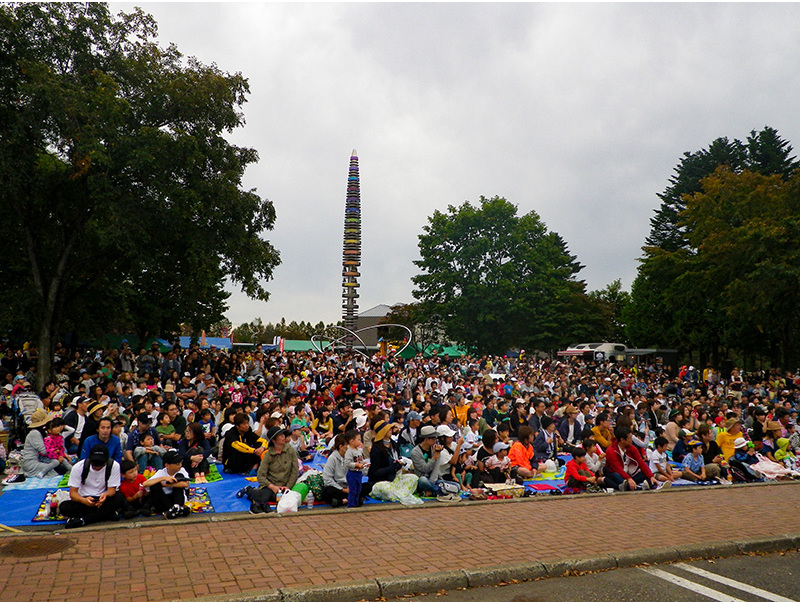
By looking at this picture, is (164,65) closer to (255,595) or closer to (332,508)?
(332,508)

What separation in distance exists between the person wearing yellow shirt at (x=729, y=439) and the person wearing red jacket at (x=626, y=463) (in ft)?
10.8

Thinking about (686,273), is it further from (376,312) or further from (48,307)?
(376,312)

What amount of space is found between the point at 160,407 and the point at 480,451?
7.05 m

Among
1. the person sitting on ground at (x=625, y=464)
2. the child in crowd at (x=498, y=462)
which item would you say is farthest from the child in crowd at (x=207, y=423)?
the person sitting on ground at (x=625, y=464)

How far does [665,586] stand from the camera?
20.5ft

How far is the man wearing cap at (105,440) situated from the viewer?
28.8 ft

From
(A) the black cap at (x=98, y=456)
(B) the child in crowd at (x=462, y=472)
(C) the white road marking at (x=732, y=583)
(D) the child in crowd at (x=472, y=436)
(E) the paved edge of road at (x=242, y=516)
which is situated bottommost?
(C) the white road marking at (x=732, y=583)

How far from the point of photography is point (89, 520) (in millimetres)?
7750

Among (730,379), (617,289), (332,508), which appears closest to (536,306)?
(730,379)

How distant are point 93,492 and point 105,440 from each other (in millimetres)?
1269

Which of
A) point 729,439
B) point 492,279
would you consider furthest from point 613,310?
point 729,439

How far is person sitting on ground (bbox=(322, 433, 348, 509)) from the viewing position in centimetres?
933

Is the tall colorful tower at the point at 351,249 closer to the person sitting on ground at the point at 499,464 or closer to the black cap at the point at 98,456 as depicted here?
the person sitting on ground at the point at 499,464

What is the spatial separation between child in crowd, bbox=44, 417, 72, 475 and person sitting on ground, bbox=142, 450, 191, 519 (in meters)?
3.77
